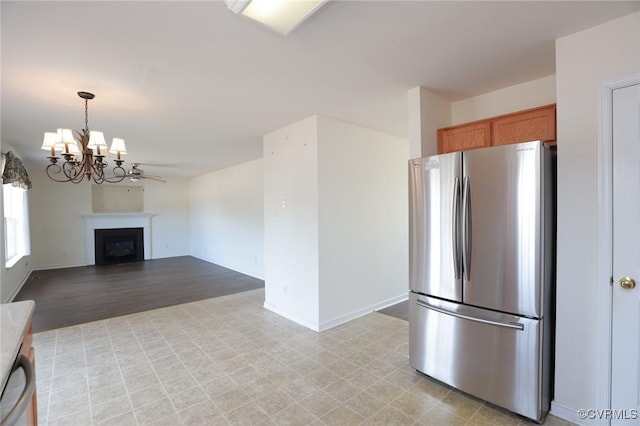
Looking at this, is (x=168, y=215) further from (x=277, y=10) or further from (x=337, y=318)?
(x=277, y=10)

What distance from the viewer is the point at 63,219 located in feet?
25.1

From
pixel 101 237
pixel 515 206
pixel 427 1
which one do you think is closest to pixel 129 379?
pixel 515 206

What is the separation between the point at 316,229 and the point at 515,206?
203cm

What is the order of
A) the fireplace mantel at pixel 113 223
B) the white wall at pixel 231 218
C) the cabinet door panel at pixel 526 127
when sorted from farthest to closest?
the fireplace mantel at pixel 113 223
the white wall at pixel 231 218
the cabinet door panel at pixel 526 127

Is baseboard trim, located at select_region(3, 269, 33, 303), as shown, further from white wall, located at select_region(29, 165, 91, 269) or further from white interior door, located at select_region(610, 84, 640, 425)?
white interior door, located at select_region(610, 84, 640, 425)

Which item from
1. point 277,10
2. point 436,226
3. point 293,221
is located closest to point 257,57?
point 277,10

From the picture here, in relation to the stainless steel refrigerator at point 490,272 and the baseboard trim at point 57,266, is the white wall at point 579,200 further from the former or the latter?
the baseboard trim at point 57,266

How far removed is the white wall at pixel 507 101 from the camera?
2486 millimetres

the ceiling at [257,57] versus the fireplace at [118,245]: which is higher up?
the ceiling at [257,57]

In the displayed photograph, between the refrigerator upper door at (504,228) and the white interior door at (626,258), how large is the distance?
0.40m

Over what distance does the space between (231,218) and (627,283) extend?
22.4 ft

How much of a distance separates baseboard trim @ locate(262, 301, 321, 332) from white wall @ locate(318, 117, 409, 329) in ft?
0.44

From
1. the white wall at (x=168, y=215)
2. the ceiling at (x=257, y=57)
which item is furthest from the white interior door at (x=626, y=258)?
the white wall at (x=168, y=215)

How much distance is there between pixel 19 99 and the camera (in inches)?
109
